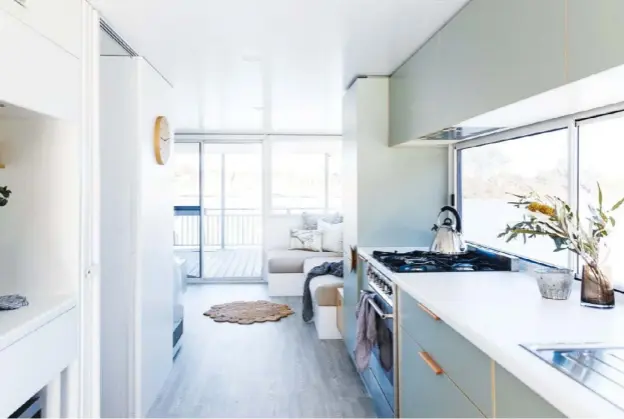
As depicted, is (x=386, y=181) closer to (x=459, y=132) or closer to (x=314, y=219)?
(x=459, y=132)

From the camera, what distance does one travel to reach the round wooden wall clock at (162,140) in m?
3.09

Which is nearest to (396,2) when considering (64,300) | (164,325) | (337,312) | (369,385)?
(64,300)

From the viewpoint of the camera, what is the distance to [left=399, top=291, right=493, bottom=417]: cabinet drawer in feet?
4.50

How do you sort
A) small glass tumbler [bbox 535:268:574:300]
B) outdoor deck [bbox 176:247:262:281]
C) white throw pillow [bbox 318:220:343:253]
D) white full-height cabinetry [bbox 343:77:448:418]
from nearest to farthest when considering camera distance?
small glass tumbler [bbox 535:268:574:300], white full-height cabinetry [bbox 343:77:448:418], white throw pillow [bbox 318:220:343:253], outdoor deck [bbox 176:247:262:281]

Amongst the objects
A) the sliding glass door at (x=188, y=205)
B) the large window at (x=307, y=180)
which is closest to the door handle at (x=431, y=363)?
the sliding glass door at (x=188, y=205)

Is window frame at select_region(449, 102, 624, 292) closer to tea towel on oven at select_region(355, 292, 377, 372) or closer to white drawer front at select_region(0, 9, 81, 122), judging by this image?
tea towel on oven at select_region(355, 292, 377, 372)

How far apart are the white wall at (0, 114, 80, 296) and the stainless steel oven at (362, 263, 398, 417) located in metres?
1.47

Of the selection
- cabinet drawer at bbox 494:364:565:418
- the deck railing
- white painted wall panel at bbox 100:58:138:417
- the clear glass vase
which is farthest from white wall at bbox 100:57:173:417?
the deck railing

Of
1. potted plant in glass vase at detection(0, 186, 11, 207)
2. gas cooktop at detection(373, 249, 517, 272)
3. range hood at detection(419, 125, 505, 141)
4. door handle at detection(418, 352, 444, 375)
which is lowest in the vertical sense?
door handle at detection(418, 352, 444, 375)

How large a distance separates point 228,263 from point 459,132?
20.6 ft

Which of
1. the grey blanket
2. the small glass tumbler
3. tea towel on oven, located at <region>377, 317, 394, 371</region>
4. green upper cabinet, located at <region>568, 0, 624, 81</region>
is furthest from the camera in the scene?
the grey blanket

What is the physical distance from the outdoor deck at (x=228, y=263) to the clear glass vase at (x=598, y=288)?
5888mm

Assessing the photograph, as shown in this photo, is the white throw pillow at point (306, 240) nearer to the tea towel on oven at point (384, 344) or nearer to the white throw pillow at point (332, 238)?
the white throw pillow at point (332, 238)

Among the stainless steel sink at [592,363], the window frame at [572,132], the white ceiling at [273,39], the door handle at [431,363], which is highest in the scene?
the white ceiling at [273,39]
